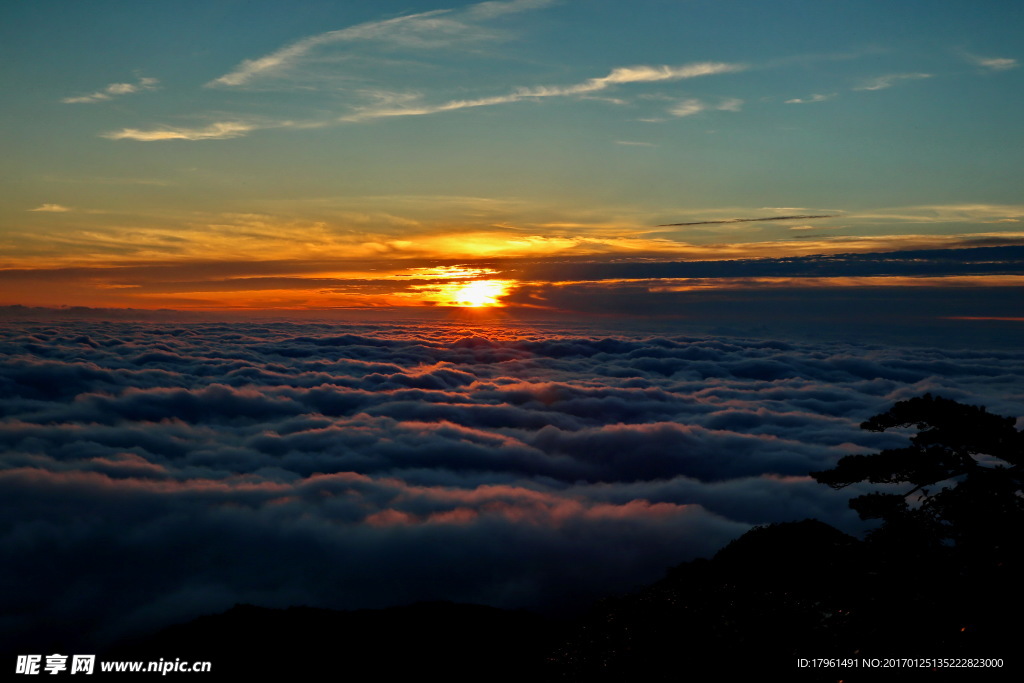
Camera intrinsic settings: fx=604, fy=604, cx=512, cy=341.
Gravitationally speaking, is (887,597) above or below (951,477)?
below

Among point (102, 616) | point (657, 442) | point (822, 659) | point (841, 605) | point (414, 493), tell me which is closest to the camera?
point (822, 659)

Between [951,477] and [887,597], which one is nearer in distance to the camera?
[951,477]

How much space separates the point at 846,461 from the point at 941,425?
2312mm

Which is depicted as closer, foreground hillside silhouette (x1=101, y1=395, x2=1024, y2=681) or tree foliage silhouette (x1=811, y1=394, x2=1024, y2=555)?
tree foliage silhouette (x1=811, y1=394, x2=1024, y2=555)

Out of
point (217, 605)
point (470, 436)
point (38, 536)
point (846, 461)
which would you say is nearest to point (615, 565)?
point (217, 605)

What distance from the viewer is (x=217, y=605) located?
286 feet

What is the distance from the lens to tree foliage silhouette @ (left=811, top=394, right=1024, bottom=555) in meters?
13.1

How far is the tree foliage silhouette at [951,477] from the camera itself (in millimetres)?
13070

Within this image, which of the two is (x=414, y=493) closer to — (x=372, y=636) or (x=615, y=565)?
(x=372, y=636)

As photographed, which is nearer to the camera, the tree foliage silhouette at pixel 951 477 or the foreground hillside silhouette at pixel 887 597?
the tree foliage silhouette at pixel 951 477

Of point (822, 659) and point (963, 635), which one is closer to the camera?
point (963, 635)

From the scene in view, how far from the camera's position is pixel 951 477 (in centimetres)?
1312

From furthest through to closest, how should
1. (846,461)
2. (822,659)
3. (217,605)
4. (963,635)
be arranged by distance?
1. (217,605)
2. (822,659)
3. (846,461)
4. (963,635)

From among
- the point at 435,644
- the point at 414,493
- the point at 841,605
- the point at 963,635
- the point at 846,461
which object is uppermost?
the point at 846,461
